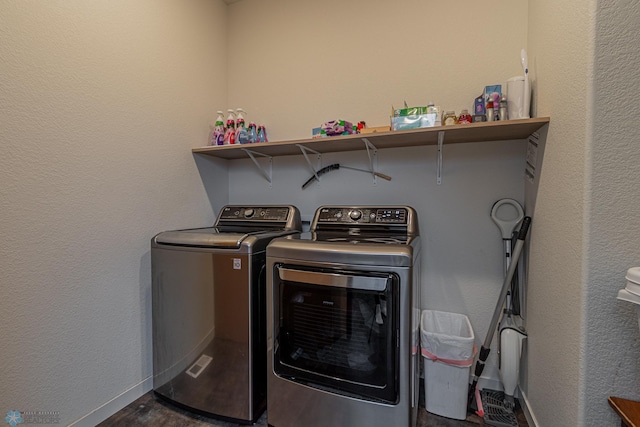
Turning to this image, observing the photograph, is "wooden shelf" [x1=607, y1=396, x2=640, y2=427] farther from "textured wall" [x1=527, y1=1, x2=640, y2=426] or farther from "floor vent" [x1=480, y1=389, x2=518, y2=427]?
"floor vent" [x1=480, y1=389, x2=518, y2=427]

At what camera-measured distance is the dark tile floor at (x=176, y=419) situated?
146 centimetres

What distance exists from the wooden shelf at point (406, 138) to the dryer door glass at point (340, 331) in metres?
0.81

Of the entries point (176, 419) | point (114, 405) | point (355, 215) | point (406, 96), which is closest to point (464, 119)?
point (406, 96)

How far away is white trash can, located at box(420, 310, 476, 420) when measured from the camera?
142 cm

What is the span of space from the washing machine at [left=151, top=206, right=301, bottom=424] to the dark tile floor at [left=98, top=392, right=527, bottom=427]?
0.04 metres

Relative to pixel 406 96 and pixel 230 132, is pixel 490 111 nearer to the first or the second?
pixel 406 96

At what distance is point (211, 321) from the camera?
4.84 feet

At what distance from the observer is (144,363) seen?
1698 millimetres

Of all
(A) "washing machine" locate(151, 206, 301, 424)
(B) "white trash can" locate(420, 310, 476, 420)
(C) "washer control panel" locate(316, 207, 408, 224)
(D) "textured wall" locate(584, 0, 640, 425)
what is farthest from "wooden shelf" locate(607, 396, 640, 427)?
(A) "washing machine" locate(151, 206, 301, 424)

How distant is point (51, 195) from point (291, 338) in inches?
50.4

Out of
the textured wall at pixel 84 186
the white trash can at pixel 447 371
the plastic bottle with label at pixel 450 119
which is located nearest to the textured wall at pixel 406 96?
the plastic bottle with label at pixel 450 119

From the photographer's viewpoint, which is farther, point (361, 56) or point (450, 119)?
point (361, 56)

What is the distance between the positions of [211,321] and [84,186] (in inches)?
36.3

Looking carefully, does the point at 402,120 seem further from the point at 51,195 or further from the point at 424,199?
the point at 51,195
